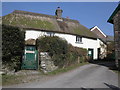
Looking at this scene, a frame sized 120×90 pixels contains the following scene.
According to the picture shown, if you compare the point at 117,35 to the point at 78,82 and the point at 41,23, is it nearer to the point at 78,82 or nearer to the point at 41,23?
the point at 78,82

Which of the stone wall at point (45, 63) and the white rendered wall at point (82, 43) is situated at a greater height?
the white rendered wall at point (82, 43)

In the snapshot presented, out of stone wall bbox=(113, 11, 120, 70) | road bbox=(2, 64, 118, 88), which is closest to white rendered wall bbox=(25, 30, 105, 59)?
stone wall bbox=(113, 11, 120, 70)

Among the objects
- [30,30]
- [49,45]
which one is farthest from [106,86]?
[30,30]

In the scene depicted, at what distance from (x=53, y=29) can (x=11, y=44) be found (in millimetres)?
11417

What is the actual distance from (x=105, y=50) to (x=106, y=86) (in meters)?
19.4

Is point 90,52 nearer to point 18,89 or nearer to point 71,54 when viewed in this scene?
point 71,54

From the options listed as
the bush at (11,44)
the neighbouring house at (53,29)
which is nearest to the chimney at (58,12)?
the neighbouring house at (53,29)

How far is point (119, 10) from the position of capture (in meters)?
14.6

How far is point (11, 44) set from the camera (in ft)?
37.1

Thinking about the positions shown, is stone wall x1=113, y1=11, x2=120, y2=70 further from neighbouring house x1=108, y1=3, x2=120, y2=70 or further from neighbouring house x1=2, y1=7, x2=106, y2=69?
neighbouring house x1=2, y1=7, x2=106, y2=69

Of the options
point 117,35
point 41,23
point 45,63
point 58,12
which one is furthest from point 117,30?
point 58,12

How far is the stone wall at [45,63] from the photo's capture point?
41.7 feet

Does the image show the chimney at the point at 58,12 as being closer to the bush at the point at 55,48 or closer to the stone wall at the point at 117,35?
the bush at the point at 55,48

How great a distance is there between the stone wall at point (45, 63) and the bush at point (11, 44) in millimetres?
2057
